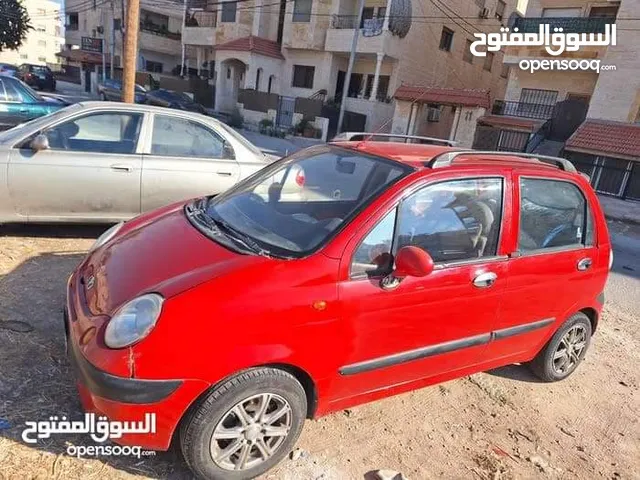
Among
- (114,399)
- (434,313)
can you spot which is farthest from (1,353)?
(434,313)

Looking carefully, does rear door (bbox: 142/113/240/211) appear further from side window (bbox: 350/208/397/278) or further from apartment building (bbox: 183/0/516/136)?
apartment building (bbox: 183/0/516/136)

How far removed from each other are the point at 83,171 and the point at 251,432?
361 centimetres

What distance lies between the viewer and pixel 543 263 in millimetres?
3096

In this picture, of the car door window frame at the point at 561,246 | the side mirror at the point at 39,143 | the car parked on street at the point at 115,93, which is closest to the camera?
the car door window frame at the point at 561,246

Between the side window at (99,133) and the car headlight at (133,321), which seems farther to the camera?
the side window at (99,133)

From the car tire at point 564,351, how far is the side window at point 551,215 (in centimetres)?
69

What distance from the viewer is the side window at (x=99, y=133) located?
4.74m

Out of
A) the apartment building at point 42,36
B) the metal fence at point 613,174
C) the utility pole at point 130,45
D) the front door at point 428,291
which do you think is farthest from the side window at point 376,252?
the apartment building at point 42,36

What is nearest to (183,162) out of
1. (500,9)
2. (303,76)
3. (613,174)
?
(613,174)

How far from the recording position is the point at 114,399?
6.60ft

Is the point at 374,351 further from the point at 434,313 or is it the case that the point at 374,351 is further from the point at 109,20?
the point at 109,20

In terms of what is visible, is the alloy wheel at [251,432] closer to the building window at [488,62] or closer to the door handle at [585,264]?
the door handle at [585,264]

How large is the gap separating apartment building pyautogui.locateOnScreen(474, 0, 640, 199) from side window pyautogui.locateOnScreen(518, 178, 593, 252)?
46.2 feet

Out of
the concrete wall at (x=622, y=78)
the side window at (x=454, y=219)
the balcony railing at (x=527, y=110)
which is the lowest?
the side window at (x=454, y=219)
